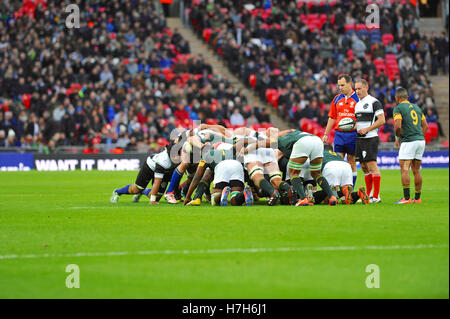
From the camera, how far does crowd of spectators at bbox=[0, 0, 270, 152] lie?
30.7 meters

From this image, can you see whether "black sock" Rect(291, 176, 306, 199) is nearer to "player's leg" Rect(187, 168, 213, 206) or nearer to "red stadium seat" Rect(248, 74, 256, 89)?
"player's leg" Rect(187, 168, 213, 206)

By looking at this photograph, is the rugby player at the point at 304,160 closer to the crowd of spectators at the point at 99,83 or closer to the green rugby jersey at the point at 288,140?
the green rugby jersey at the point at 288,140

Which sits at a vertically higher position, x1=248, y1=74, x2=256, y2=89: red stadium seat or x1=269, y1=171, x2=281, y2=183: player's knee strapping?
x1=248, y1=74, x2=256, y2=89: red stadium seat

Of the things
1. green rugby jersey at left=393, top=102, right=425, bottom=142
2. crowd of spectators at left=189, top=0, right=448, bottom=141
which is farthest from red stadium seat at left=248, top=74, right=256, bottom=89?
green rugby jersey at left=393, top=102, right=425, bottom=142

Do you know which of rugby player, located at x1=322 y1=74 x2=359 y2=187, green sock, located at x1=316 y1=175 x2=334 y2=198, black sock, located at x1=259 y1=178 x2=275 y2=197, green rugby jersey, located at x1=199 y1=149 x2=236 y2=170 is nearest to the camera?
green sock, located at x1=316 y1=175 x2=334 y2=198

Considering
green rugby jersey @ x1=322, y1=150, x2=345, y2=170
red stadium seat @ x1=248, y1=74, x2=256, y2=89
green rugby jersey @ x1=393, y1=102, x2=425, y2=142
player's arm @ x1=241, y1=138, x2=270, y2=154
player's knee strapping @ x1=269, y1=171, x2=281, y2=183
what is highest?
red stadium seat @ x1=248, y1=74, x2=256, y2=89

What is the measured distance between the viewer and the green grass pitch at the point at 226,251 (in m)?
6.26

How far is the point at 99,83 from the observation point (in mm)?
31984

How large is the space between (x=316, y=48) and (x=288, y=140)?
81.4 ft

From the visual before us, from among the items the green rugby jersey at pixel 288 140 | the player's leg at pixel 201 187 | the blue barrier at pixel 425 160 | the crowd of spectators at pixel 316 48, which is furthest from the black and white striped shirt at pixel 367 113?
the blue barrier at pixel 425 160

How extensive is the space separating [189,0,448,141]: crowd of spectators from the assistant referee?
18.9 m

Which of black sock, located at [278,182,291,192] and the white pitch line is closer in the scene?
the white pitch line

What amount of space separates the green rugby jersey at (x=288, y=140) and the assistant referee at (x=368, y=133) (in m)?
1.27

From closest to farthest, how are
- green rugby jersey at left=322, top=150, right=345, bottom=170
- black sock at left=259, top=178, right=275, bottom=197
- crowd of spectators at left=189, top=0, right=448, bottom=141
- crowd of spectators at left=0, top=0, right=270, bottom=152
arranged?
1. black sock at left=259, top=178, right=275, bottom=197
2. green rugby jersey at left=322, top=150, right=345, bottom=170
3. crowd of spectators at left=0, top=0, right=270, bottom=152
4. crowd of spectators at left=189, top=0, right=448, bottom=141
